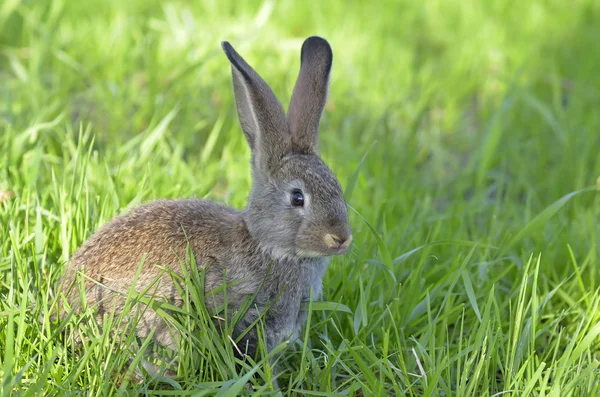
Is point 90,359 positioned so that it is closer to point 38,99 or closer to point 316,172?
point 316,172

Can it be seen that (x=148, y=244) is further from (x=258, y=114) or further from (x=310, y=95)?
(x=310, y=95)

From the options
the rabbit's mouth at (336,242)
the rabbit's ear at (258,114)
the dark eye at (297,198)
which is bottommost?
the rabbit's mouth at (336,242)

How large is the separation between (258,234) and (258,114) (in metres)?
0.52

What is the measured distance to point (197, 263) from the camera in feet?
11.5

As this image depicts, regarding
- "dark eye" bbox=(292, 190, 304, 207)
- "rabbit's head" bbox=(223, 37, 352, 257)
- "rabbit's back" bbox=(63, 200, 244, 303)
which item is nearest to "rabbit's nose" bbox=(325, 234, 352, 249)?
"rabbit's head" bbox=(223, 37, 352, 257)

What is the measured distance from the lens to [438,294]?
12.3ft

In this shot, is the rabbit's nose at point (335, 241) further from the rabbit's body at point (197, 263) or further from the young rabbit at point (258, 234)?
the rabbit's body at point (197, 263)

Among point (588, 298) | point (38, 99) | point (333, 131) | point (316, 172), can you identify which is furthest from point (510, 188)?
point (38, 99)

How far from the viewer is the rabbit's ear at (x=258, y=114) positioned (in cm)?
350

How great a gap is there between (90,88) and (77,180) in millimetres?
1725

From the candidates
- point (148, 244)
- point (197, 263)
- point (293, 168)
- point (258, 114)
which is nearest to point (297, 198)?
point (293, 168)

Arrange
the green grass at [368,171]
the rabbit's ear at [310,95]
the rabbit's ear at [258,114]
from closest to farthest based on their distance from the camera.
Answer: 1. the green grass at [368,171]
2. the rabbit's ear at [258,114]
3. the rabbit's ear at [310,95]

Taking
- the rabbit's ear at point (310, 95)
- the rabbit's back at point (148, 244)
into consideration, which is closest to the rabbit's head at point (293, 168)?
the rabbit's ear at point (310, 95)

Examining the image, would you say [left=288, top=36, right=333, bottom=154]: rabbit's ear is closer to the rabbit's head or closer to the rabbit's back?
the rabbit's head
